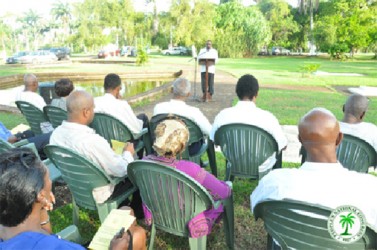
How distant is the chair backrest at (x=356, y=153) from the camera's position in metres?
3.27

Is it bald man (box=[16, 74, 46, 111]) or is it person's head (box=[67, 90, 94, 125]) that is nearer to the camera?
person's head (box=[67, 90, 94, 125])

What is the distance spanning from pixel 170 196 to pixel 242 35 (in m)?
39.3

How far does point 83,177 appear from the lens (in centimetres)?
279

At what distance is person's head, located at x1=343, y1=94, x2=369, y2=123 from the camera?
3480 millimetres

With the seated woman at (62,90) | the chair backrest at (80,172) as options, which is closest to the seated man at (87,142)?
the chair backrest at (80,172)

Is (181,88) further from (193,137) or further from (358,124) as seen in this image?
(358,124)

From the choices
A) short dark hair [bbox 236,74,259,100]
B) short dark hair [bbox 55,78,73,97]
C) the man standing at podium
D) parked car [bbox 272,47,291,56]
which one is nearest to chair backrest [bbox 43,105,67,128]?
short dark hair [bbox 55,78,73,97]

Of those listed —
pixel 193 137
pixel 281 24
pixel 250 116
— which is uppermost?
pixel 281 24

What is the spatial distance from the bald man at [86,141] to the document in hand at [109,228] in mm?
903

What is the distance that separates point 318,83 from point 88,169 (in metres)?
14.2

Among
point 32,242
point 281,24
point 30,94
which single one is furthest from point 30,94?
point 281,24

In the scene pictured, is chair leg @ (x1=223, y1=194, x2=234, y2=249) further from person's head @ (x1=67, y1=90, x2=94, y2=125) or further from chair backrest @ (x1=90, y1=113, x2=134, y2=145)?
chair backrest @ (x1=90, y1=113, x2=134, y2=145)

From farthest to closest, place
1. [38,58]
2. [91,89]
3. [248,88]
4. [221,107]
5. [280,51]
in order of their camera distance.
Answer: [280,51] < [38,58] < [91,89] < [221,107] < [248,88]

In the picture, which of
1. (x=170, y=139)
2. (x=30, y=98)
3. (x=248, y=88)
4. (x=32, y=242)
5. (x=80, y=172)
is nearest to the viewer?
(x=32, y=242)
